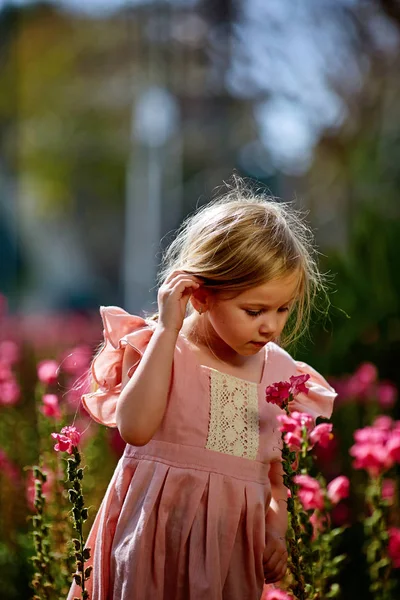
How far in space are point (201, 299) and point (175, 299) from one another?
11cm

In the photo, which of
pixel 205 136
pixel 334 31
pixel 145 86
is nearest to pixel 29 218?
pixel 205 136

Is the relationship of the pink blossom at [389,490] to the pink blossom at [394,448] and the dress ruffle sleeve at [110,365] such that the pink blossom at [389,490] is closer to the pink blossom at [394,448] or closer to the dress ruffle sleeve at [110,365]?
the pink blossom at [394,448]

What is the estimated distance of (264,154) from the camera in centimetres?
1603

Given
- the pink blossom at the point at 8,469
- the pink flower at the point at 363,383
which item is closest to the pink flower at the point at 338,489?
the pink blossom at the point at 8,469

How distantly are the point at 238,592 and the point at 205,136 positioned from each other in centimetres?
2688

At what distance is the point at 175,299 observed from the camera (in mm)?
2186

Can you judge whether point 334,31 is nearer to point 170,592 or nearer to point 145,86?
point 170,592

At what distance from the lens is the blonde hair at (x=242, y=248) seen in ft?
7.22

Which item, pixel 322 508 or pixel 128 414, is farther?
pixel 322 508

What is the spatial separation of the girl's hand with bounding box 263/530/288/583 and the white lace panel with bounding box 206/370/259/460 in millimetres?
205

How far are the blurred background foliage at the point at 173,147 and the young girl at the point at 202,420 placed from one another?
1.50 ft

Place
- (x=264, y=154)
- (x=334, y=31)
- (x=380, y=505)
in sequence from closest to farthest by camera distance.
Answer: (x=380, y=505) → (x=334, y=31) → (x=264, y=154)

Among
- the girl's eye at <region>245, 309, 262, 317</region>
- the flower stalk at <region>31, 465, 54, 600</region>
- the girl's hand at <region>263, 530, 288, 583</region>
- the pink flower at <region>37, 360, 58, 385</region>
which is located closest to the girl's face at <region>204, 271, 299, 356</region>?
the girl's eye at <region>245, 309, 262, 317</region>

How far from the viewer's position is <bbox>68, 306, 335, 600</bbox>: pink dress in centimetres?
217
